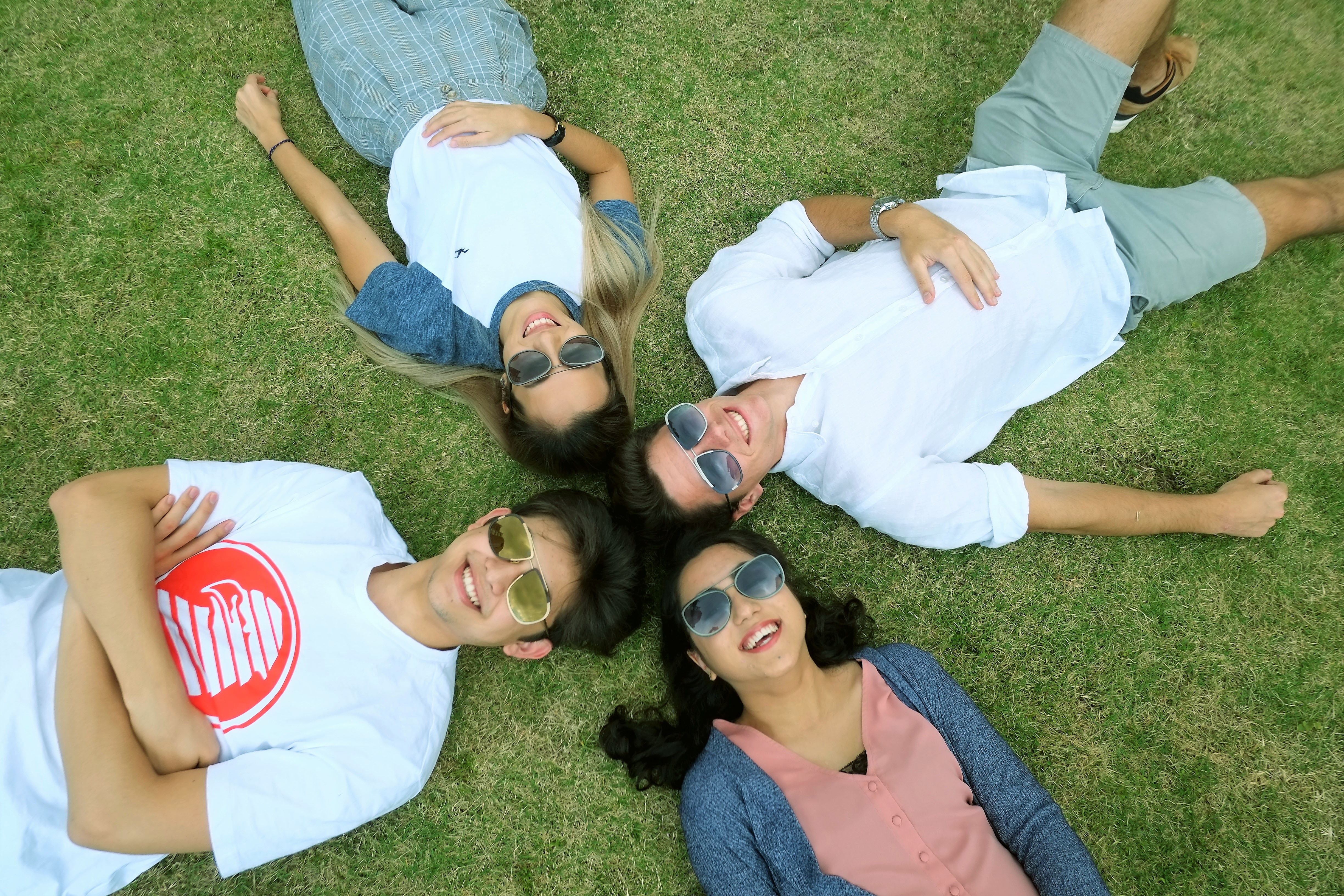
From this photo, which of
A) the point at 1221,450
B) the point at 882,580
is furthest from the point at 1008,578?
the point at 1221,450

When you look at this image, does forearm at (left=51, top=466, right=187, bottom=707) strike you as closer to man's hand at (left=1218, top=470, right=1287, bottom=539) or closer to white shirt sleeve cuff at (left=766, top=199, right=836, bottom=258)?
white shirt sleeve cuff at (left=766, top=199, right=836, bottom=258)

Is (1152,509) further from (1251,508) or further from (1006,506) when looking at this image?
(1006,506)

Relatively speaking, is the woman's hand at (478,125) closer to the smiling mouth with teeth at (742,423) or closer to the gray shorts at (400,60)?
the gray shorts at (400,60)

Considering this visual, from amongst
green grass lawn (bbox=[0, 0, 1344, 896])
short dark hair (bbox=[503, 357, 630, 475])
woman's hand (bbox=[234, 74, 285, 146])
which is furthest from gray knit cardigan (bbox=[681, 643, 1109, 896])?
woman's hand (bbox=[234, 74, 285, 146])

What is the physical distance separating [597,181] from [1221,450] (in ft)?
11.7

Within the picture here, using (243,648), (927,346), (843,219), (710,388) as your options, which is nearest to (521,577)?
(243,648)

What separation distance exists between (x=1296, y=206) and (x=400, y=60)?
4567 millimetres

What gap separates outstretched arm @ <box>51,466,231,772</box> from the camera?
269 cm

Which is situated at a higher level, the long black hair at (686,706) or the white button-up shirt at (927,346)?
the white button-up shirt at (927,346)

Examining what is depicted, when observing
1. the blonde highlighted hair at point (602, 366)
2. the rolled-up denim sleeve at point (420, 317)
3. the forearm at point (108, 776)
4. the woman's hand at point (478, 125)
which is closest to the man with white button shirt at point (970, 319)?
the blonde highlighted hair at point (602, 366)

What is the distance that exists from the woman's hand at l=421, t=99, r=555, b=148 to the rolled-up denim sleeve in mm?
652

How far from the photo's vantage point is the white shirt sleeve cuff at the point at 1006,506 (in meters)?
3.45

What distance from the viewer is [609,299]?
12.3 ft

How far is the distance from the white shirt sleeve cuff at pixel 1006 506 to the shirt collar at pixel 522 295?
200 cm
